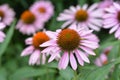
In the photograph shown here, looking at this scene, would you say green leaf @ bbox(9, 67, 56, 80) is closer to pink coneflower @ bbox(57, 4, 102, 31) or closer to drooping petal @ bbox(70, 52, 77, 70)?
pink coneflower @ bbox(57, 4, 102, 31)

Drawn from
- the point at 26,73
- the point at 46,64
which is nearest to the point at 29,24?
the point at 26,73

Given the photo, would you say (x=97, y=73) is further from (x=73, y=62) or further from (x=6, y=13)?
(x=6, y=13)

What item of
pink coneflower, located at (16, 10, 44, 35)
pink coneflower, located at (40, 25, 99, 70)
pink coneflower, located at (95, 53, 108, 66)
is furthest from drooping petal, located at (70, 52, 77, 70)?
pink coneflower, located at (16, 10, 44, 35)

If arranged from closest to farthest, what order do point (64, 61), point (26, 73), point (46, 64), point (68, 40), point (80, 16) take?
point (64, 61) → point (68, 40) → point (46, 64) → point (26, 73) → point (80, 16)

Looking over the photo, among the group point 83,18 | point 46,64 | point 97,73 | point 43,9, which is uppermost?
point 43,9

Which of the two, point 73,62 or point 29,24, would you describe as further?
point 29,24

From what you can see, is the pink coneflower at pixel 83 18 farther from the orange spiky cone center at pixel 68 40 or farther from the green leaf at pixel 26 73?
the orange spiky cone center at pixel 68 40

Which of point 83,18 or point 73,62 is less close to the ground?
point 83,18

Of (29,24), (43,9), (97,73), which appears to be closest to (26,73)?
(97,73)

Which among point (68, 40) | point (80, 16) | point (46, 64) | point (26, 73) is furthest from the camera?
point (80, 16)
